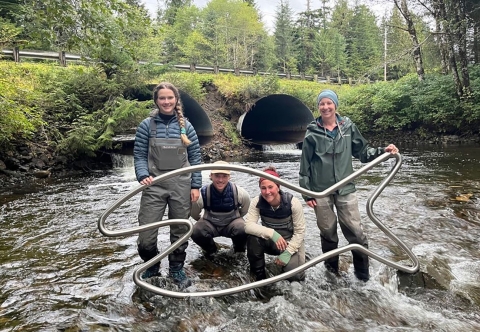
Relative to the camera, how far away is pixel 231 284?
12.3 feet

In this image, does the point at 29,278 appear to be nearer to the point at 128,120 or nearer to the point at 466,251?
the point at 466,251

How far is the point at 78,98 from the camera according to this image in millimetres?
13109

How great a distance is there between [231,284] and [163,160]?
4.70 ft

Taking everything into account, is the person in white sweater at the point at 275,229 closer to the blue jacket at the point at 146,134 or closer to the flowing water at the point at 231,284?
the flowing water at the point at 231,284

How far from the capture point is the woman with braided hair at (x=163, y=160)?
11.2 ft

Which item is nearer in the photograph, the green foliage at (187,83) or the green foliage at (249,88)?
the green foliage at (187,83)

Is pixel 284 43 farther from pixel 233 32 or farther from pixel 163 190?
pixel 163 190

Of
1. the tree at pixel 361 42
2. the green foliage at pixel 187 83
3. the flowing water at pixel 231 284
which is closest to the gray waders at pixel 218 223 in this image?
the flowing water at pixel 231 284

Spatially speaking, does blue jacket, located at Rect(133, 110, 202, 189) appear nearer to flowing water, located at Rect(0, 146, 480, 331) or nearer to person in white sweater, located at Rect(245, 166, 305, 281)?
person in white sweater, located at Rect(245, 166, 305, 281)

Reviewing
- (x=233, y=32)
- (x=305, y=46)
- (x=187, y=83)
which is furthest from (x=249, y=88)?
(x=305, y=46)

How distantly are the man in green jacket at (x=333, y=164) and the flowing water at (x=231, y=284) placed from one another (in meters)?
0.52

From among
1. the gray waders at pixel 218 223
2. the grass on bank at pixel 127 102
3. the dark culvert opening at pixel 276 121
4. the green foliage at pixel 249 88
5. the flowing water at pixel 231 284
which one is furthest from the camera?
the green foliage at pixel 249 88

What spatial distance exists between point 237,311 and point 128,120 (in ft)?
33.5

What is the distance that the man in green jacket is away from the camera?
3582 millimetres
